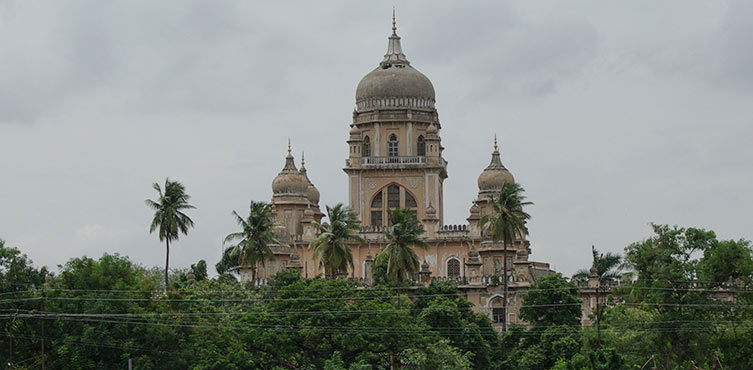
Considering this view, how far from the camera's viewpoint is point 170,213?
88.6m

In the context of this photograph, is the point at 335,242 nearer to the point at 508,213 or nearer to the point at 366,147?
the point at 508,213

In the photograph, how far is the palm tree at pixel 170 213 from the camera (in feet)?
291

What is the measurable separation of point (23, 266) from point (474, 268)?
2858cm

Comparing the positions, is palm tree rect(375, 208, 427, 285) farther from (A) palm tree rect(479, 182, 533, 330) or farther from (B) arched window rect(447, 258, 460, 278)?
(B) arched window rect(447, 258, 460, 278)

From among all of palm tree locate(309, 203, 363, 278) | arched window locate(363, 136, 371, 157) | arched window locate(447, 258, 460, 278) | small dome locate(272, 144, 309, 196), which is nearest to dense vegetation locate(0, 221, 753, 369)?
palm tree locate(309, 203, 363, 278)

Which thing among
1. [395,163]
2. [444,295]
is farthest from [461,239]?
[444,295]

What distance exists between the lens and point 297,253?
347 feet

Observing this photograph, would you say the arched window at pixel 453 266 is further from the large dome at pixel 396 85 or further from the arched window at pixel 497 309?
the large dome at pixel 396 85

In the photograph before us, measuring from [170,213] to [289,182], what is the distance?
2309 centimetres

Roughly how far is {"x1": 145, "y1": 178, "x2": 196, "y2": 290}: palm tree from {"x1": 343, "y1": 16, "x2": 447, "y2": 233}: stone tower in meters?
23.2

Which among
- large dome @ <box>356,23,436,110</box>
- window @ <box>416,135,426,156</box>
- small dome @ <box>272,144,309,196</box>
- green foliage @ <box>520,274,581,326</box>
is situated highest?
large dome @ <box>356,23,436,110</box>

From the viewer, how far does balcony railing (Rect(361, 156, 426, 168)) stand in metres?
111

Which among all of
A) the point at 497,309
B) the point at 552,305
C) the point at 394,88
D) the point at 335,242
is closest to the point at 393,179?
the point at 394,88

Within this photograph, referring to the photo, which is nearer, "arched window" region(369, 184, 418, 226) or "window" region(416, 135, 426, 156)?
"arched window" region(369, 184, 418, 226)
